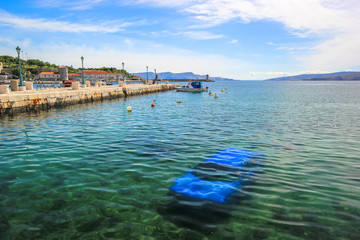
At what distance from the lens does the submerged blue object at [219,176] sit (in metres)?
5.93

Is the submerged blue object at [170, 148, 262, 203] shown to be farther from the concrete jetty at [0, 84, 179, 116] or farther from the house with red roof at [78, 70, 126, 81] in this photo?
the house with red roof at [78, 70, 126, 81]

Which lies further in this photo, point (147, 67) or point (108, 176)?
point (147, 67)

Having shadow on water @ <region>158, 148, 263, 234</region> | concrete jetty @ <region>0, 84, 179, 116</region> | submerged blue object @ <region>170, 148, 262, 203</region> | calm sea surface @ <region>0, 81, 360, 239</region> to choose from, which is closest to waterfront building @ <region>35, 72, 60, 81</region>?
concrete jetty @ <region>0, 84, 179, 116</region>

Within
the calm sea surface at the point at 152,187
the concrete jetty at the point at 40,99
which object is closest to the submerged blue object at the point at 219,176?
the calm sea surface at the point at 152,187

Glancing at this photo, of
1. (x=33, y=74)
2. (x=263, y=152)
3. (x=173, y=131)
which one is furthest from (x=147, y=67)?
(x=33, y=74)

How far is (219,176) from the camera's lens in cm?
711

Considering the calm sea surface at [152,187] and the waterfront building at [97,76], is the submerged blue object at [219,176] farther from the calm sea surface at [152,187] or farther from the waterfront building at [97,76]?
the waterfront building at [97,76]

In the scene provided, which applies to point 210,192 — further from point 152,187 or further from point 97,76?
point 97,76

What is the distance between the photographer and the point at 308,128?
15367 millimetres

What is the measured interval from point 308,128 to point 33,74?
19083 cm

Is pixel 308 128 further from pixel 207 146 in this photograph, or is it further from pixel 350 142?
pixel 207 146

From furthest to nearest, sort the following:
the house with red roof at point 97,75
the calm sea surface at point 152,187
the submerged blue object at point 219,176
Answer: the house with red roof at point 97,75, the submerged blue object at point 219,176, the calm sea surface at point 152,187

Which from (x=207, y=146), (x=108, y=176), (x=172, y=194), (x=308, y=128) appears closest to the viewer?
(x=172, y=194)

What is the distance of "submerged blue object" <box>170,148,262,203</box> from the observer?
593 centimetres
